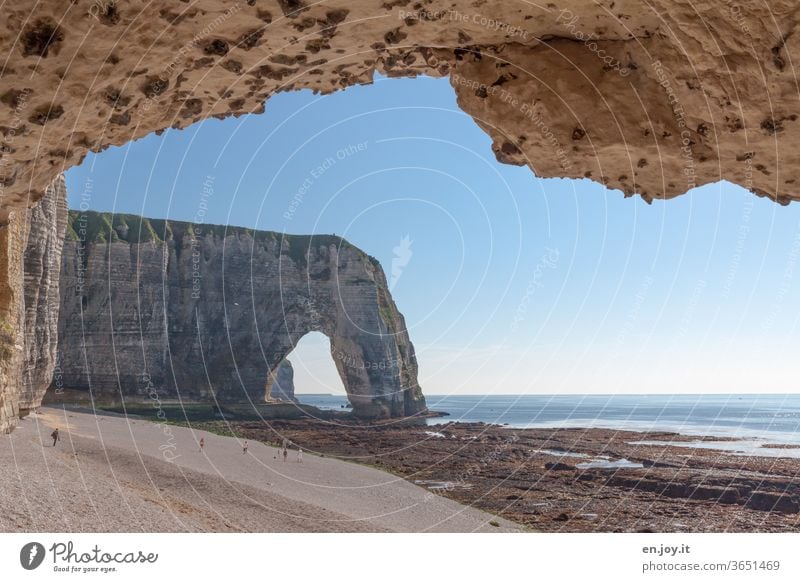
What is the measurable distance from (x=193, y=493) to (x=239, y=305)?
2193 inches

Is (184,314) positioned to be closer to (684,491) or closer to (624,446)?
(624,446)

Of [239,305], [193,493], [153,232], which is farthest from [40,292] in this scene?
[153,232]

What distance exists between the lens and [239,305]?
7456cm

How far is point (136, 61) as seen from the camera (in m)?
4.20

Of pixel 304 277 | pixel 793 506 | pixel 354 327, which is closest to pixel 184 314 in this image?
pixel 304 277

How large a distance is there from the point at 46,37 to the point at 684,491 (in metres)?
31.3

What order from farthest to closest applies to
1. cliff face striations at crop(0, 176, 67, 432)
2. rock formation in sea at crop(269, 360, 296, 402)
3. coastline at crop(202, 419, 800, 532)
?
rock formation in sea at crop(269, 360, 296, 402) → cliff face striations at crop(0, 176, 67, 432) → coastline at crop(202, 419, 800, 532)

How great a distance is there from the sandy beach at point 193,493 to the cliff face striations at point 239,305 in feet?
116

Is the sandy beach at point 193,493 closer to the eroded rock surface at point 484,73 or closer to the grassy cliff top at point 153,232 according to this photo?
the eroded rock surface at point 484,73

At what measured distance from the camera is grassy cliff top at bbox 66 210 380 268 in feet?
224
